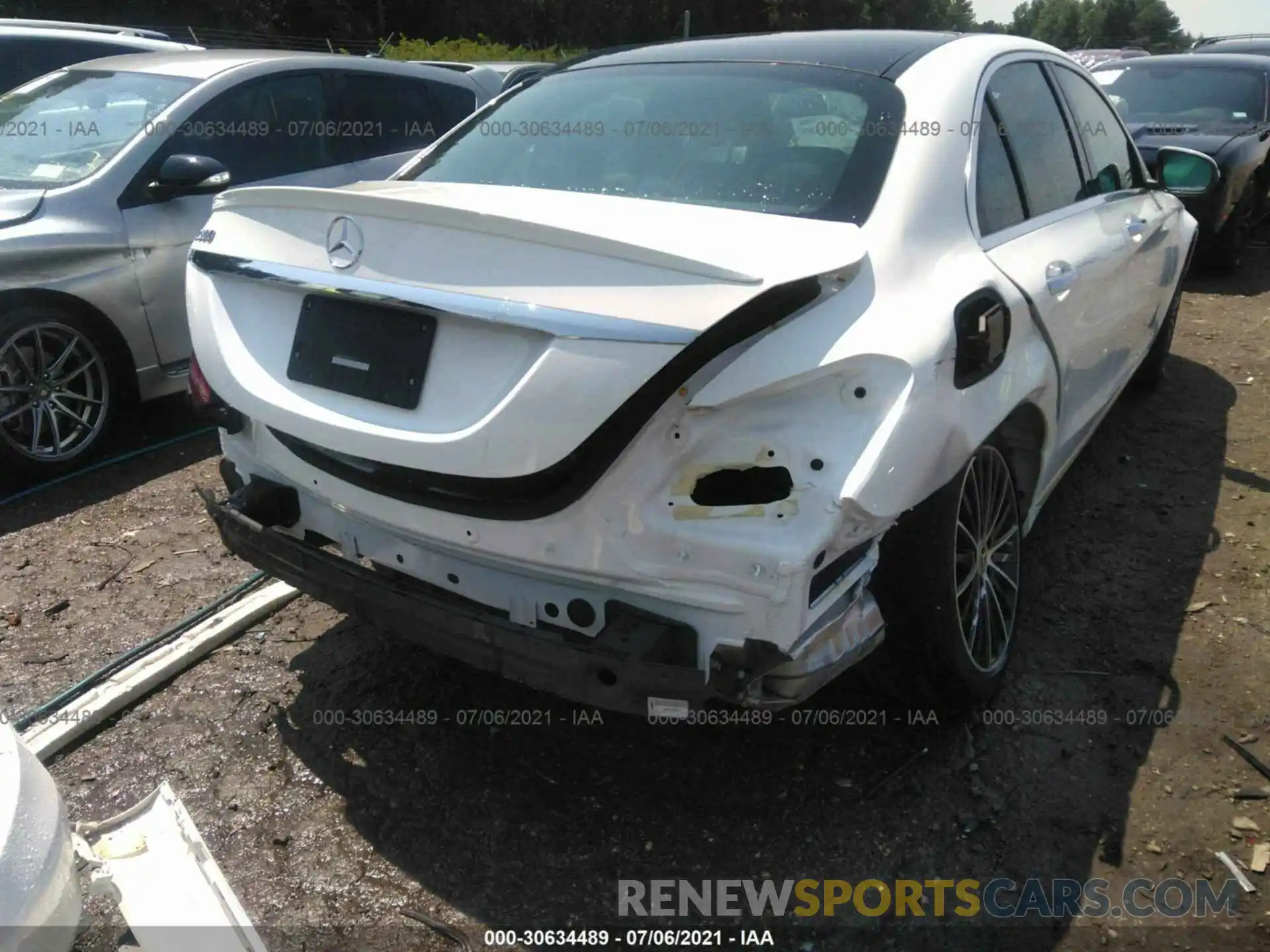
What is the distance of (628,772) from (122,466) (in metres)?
3.05

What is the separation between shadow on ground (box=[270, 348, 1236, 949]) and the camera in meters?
2.36

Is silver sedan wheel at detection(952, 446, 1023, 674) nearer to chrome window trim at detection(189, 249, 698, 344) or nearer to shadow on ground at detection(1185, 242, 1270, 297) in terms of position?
chrome window trim at detection(189, 249, 698, 344)

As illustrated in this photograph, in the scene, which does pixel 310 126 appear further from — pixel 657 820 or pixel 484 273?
pixel 657 820

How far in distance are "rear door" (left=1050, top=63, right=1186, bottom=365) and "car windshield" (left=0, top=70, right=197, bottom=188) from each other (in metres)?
4.05

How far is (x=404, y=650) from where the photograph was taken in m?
3.21

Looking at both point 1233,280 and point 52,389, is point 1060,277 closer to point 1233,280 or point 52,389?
point 52,389

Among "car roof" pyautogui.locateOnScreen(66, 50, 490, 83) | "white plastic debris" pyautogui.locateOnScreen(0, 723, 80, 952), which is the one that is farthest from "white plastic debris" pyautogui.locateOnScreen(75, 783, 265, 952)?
"car roof" pyautogui.locateOnScreen(66, 50, 490, 83)

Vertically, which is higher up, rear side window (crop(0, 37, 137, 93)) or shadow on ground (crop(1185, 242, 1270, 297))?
rear side window (crop(0, 37, 137, 93))

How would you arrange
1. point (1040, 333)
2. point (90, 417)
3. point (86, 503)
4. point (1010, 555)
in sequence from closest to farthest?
point (1040, 333)
point (1010, 555)
point (86, 503)
point (90, 417)

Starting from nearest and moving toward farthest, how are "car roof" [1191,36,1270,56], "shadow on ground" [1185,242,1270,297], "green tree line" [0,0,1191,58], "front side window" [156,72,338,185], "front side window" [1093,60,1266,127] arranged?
"front side window" [156,72,338,185] < "shadow on ground" [1185,242,1270,297] < "front side window" [1093,60,1266,127] < "car roof" [1191,36,1270,56] < "green tree line" [0,0,1191,58]

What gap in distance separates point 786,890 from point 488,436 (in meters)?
1.23

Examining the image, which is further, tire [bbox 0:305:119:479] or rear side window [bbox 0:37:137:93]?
rear side window [bbox 0:37:137:93]

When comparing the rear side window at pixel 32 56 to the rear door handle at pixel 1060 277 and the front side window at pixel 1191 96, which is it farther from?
the front side window at pixel 1191 96

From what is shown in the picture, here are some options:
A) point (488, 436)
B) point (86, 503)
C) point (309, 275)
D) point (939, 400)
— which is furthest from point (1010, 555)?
point (86, 503)
